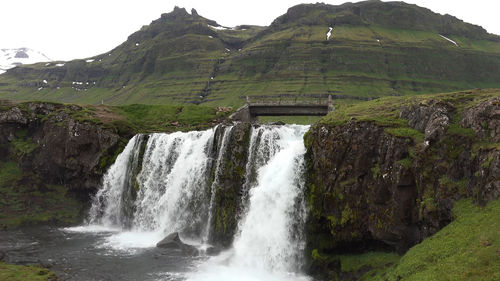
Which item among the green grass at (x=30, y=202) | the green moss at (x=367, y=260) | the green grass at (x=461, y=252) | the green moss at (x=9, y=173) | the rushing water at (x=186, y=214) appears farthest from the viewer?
the green moss at (x=9, y=173)

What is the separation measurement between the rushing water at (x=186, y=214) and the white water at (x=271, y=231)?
0.09 metres

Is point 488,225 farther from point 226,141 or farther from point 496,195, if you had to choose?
point 226,141

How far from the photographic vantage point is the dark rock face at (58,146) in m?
51.9

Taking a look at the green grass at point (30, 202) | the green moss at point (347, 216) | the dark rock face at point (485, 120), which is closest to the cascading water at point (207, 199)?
the green moss at point (347, 216)

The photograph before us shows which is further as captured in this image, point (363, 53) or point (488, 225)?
point (363, 53)

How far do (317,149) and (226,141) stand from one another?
468 inches

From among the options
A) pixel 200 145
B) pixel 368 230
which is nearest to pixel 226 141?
pixel 200 145

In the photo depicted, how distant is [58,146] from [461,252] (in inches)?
2244

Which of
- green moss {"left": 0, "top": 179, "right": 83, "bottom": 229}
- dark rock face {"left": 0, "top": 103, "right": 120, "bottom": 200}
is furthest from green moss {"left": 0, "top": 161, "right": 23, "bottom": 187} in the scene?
dark rock face {"left": 0, "top": 103, "right": 120, "bottom": 200}

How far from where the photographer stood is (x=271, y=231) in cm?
3139

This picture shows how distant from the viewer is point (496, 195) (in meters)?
19.8

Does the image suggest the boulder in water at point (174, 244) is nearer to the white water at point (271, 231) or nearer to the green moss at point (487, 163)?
the white water at point (271, 231)

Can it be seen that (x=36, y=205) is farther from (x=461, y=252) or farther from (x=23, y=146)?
(x=461, y=252)

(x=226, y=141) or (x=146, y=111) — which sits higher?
(x=146, y=111)
